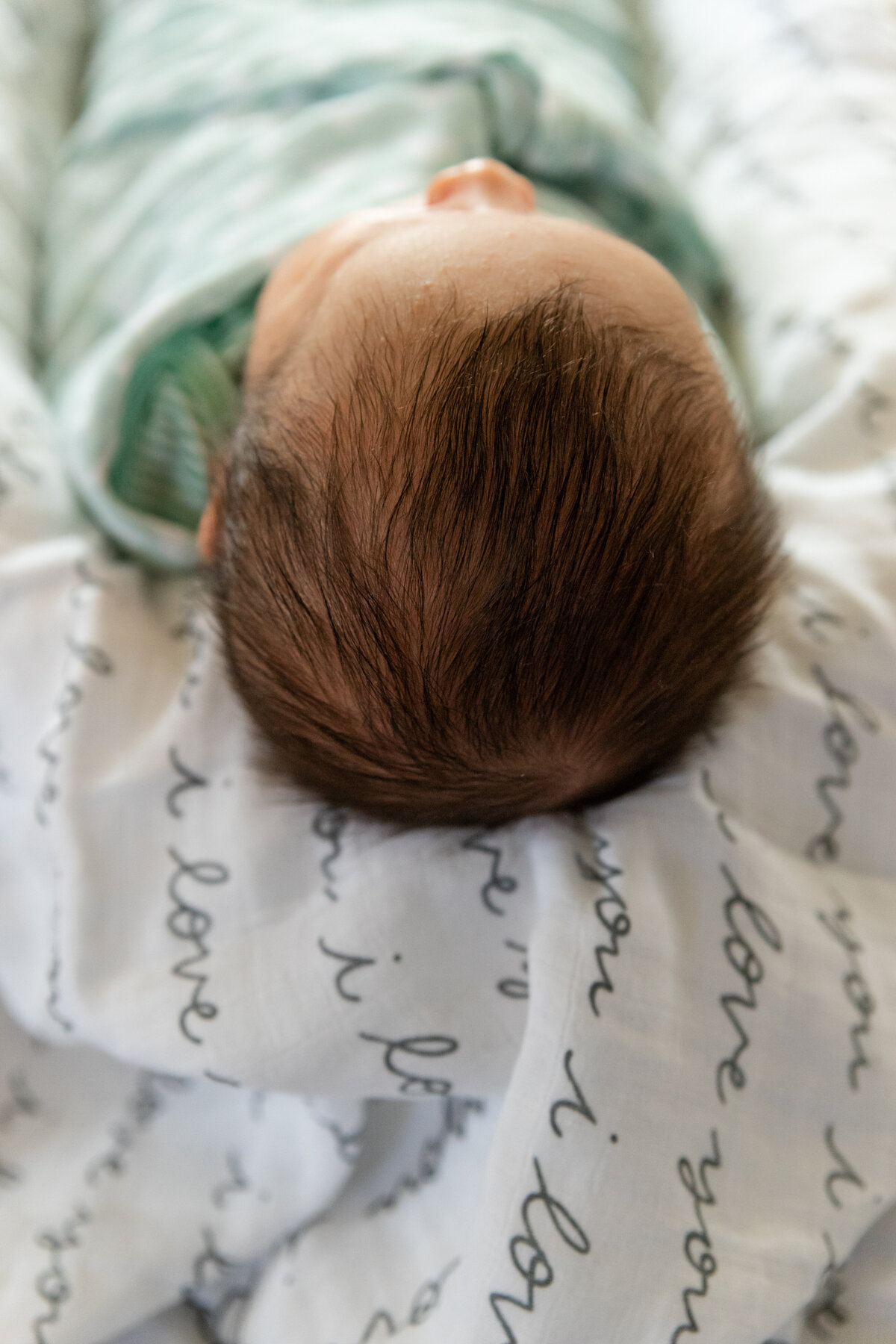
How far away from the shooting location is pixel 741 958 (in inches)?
21.5

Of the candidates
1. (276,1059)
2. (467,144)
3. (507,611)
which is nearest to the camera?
(507,611)

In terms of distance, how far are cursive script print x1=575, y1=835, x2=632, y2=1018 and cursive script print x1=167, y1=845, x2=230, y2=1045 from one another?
225 millimetres

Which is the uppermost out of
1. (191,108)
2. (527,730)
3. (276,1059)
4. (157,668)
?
(191,108)

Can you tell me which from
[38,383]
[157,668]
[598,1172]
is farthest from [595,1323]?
[38,383]

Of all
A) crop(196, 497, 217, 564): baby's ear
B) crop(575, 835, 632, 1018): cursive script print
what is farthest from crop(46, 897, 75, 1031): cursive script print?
crop(575, 835, 632, 1018): cursive script print

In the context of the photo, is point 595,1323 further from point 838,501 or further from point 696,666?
point 838,501

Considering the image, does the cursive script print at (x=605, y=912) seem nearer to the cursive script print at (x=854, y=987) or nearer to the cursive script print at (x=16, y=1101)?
the cursive script print at (x=854, y=987)

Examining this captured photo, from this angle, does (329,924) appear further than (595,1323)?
Yes

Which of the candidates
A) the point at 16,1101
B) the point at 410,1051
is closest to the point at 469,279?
the point at 410,1051

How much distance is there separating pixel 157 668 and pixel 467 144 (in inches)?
22.5

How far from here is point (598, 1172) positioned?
0.48 meters

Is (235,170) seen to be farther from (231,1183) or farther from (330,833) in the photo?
(231,1183)

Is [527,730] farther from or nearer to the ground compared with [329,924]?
farther from the ground

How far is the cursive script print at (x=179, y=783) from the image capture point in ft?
2.02
